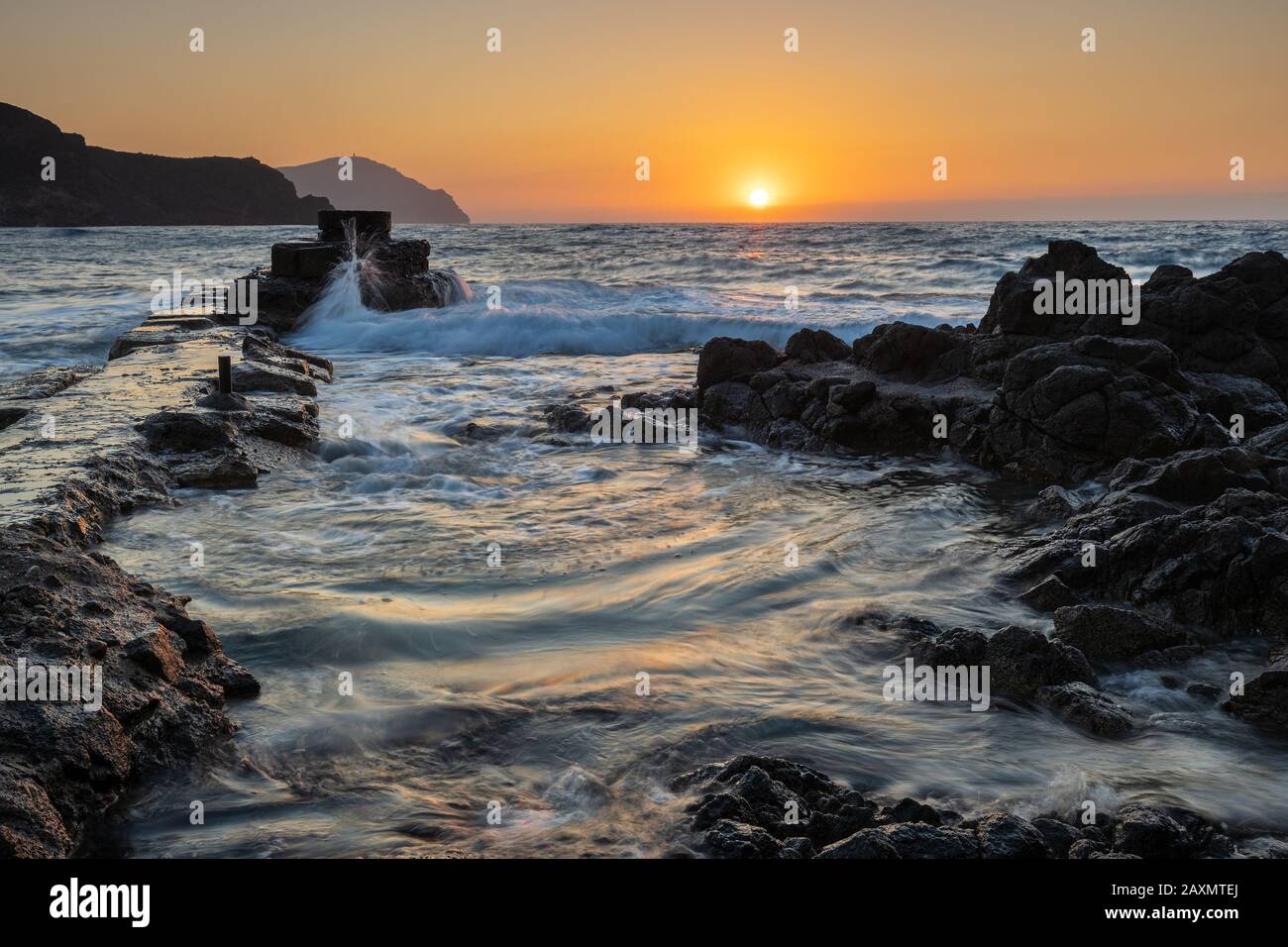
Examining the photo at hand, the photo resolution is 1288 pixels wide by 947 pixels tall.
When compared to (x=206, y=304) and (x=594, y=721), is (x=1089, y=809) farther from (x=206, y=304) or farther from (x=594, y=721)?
(x=206, y=304)

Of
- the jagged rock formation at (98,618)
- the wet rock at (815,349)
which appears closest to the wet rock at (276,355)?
the jagged rock formation at (98,618)

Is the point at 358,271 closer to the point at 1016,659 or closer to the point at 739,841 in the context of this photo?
the point at 1016,659

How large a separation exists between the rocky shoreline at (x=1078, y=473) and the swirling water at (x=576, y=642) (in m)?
0.26

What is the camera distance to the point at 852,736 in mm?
4801

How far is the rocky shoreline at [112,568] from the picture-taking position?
12.3 ft

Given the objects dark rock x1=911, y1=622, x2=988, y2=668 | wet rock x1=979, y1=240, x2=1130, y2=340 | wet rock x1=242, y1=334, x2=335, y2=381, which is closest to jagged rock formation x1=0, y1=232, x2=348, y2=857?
dark rock x1=911, y1=622, x2=988, y2=668

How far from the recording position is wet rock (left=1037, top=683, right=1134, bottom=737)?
481cm

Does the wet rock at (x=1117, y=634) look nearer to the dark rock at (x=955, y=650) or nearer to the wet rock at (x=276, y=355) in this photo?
the dark rock at (x=955, y=650)

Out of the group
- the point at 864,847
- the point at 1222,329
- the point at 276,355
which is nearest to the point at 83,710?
the point at 864,847

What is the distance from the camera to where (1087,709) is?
4.89 metres

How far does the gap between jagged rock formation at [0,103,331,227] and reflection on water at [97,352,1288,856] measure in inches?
4647

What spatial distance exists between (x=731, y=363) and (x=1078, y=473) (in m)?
4.77

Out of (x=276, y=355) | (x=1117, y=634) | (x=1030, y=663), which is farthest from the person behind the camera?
(x=276, y=355)
